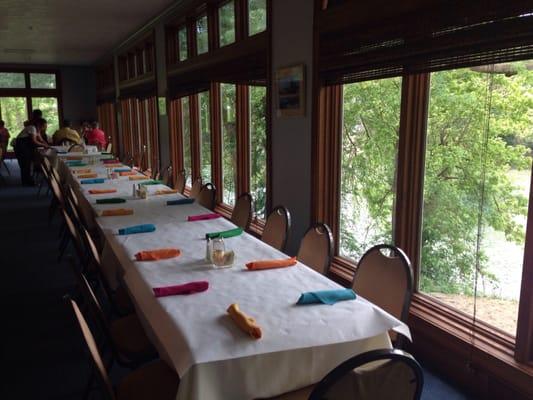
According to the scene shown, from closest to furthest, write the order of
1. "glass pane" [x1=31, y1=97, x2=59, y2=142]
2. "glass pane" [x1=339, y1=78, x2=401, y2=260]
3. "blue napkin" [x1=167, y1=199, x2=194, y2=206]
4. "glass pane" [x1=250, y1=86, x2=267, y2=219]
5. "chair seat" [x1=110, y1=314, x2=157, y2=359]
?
"chair seat" [x1=110, y1=314, x2=157, y2=359], "glass pane" [x1=339, y1=78, x2=401, y2=260], "blue napkin" [x1=167, y1=199, x2=194, y2=206], "glass pane" [x1=250, y1=86, x2=267, y2=219], "glass pane" [x1=31, y1=97, x2=59, y2=142]

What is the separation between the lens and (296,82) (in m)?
3.84

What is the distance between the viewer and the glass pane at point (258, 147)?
4.88 metres

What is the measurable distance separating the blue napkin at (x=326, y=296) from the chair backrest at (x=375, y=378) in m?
0.57

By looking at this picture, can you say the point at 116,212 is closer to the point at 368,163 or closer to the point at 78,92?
the point at 368,163

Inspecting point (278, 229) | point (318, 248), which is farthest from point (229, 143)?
point (318, 248)

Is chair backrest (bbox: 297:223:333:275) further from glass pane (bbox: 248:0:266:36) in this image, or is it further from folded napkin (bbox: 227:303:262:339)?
glass pane (bbox: 248:0:266:36)

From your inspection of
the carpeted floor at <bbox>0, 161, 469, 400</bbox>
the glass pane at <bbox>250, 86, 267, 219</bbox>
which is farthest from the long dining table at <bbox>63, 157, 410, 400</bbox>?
the glass pane at <bbox>250, 86, 267, 219</bbox>

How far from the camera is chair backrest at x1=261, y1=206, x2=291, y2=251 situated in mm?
3098

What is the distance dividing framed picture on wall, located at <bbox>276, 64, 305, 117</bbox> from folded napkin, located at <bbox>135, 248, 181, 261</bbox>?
177cm

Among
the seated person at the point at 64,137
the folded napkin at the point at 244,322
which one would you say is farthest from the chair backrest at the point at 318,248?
the seated person at the point at 64,137

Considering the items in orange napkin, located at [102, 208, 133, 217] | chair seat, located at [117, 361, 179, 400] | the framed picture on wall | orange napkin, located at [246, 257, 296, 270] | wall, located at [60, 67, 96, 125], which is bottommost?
chair seat, located at [117, 361, 179, 400]

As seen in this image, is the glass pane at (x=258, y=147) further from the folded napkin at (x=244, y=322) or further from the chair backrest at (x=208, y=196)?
the folded napkin at (x=244, y=322)

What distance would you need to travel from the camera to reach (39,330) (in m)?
3.29

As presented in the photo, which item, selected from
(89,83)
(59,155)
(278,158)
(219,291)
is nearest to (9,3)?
(59,155)
